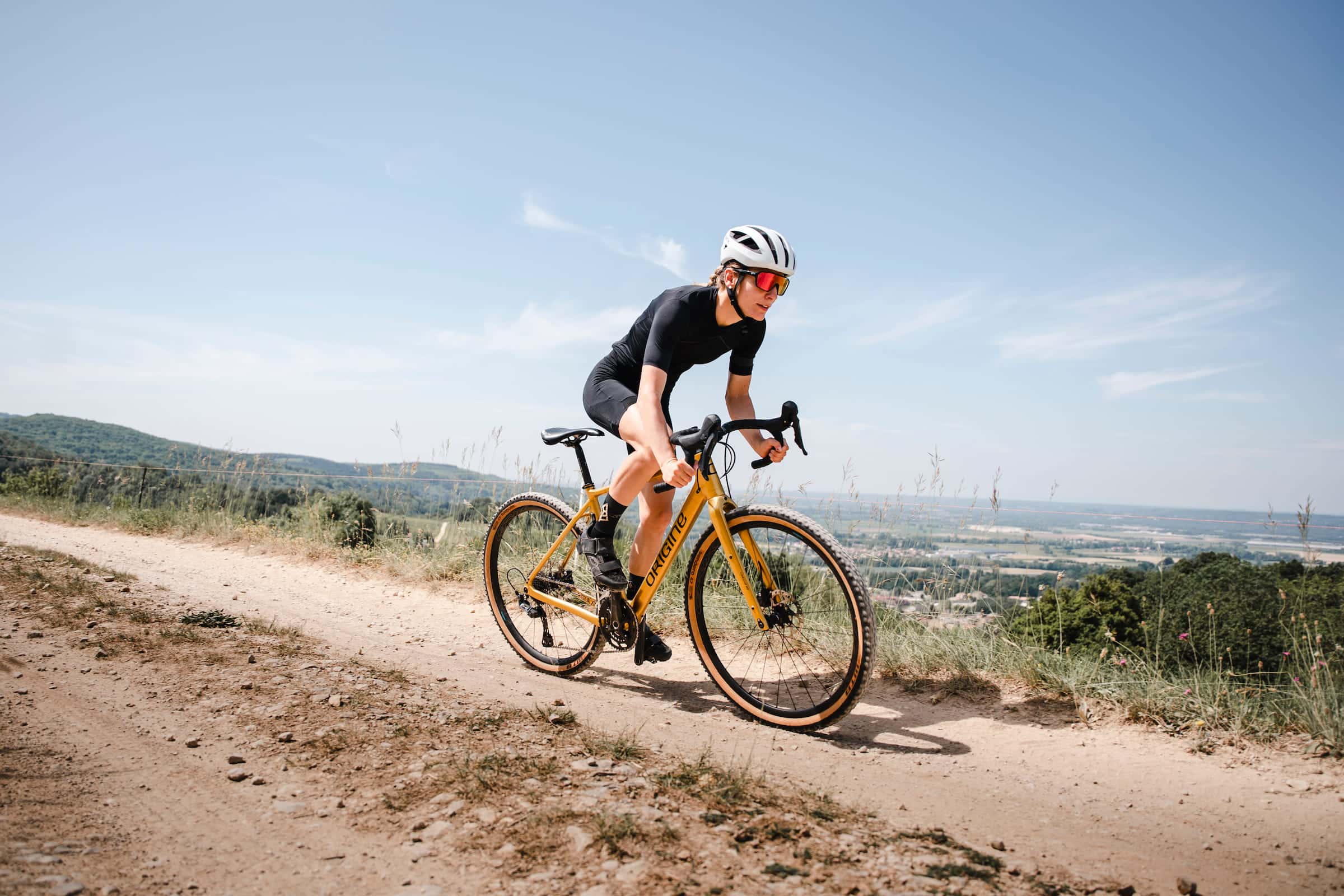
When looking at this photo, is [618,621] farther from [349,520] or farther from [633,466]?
[349,520]

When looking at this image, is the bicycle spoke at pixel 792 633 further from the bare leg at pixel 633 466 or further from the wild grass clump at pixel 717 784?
the wild grass clump at pixel 717 784

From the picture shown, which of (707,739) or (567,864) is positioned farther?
(707,739)

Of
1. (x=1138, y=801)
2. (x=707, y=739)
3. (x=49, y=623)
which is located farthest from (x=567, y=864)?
(x=49, y=623)

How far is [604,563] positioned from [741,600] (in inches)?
62.2

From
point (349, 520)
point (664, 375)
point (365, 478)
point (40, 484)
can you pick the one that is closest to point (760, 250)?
point (664, 375)

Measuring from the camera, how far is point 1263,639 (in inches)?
253

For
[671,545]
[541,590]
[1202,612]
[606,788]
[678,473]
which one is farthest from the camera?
[1202,612]

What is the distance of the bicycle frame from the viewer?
3.62m

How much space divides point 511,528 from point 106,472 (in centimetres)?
1288

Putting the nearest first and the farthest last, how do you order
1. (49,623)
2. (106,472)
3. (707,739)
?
(707,739)
(49,623)
(106,472)

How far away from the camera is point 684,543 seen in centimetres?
401

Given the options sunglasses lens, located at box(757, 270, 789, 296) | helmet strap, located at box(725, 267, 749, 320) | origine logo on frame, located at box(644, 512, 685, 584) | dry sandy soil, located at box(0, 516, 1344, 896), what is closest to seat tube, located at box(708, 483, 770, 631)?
origine logo on frame, located at box(644, 512, 685, 584)

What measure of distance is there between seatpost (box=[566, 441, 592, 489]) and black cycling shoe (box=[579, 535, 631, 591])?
1.53ft

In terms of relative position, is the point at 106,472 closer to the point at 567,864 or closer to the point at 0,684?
the point at 0,684
